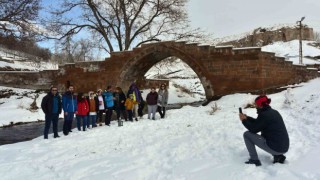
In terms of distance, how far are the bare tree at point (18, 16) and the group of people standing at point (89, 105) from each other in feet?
37.3

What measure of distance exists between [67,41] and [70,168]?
22324mm

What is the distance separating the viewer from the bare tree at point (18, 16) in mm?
22453

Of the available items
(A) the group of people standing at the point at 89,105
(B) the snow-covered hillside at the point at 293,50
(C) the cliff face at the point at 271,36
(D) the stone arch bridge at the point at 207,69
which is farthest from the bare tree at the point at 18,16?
(C) the cliff face at the point at 271,36

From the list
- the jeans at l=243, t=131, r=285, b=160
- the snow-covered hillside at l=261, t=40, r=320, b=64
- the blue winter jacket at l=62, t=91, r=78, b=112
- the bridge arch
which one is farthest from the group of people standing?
the snow-covered hillside at l=261, t=40, r=320, b=64

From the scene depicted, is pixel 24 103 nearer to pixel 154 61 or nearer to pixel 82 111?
pixel 154 61

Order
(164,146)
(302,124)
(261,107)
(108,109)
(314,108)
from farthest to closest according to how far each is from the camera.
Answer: (108,109), (314,108), (302,124), (164,146), (261,107)

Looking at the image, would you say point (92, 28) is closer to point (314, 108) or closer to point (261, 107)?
point (314, 108)

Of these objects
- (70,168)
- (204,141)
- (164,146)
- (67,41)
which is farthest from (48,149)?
(67,41)

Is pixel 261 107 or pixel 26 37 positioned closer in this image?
pixel 261 107

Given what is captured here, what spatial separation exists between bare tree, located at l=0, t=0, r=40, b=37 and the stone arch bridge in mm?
3373

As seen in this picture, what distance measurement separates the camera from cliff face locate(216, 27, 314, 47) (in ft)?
140

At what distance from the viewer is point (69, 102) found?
12.1m

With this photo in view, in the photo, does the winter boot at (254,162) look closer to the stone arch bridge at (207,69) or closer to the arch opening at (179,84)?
the stone arch bridge at (207,69)

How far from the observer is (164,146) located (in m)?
8.45
